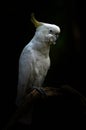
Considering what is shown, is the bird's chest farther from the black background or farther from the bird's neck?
the black background

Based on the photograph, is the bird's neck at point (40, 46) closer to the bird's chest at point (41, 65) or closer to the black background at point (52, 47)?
→ the bird's chest at point (41, 65)

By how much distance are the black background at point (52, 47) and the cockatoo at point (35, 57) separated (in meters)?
0.27

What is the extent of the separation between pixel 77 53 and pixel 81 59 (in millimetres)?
55

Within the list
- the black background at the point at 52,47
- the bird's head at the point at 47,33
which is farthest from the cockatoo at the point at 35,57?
the black background at the point at 52,47

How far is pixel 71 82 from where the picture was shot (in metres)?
2.59

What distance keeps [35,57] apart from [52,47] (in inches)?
14.5

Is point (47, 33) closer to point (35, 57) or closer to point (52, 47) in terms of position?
point (35, 57)

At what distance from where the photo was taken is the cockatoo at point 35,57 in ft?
7.04

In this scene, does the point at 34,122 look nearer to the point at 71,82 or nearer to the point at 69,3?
the point at 71,82

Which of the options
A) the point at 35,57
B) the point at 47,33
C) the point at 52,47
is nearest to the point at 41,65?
the point at 35,57

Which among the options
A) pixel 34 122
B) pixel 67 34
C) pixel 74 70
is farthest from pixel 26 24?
pixel 34 122

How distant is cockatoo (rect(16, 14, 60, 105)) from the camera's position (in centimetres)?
215

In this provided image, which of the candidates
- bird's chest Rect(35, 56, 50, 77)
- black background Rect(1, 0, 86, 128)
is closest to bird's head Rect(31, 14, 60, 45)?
bird's chest Rect(35, 56, 50, 77)

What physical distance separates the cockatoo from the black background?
266mm
